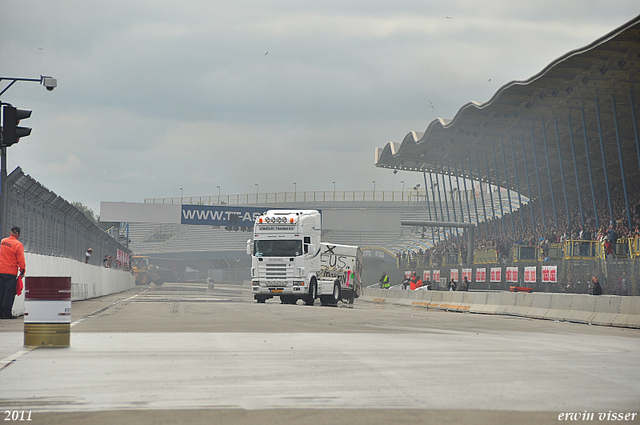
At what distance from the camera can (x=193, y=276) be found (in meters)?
109

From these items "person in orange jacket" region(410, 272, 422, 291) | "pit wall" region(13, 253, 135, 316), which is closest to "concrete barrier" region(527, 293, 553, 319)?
"pit wall" region(13, 253, 135, 316)

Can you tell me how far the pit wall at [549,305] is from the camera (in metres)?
20.5

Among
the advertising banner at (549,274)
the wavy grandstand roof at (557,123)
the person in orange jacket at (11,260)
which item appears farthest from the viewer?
the wavy grandstand roof at (557,123)

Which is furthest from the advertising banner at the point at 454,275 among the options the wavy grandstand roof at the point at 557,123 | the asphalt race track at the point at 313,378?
the asphalt race track at the point at 313,378

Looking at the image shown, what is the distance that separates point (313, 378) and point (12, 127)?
9.42 metres

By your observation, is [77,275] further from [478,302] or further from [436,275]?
[436,275]

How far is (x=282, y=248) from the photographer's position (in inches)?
1253

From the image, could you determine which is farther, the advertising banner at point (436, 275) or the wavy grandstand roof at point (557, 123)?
the advertising banner at point (436, 275)

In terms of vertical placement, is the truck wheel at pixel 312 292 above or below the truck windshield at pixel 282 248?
below

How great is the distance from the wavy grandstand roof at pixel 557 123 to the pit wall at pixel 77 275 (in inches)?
940

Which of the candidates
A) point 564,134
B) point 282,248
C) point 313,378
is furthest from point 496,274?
point 313,378

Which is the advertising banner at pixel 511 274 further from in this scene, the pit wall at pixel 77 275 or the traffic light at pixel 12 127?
the traffic light at pixel 12 127

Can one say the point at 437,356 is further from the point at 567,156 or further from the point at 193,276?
the point at 193,276

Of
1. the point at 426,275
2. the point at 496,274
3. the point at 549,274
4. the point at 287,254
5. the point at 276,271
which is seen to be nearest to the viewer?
the point at 549,274
